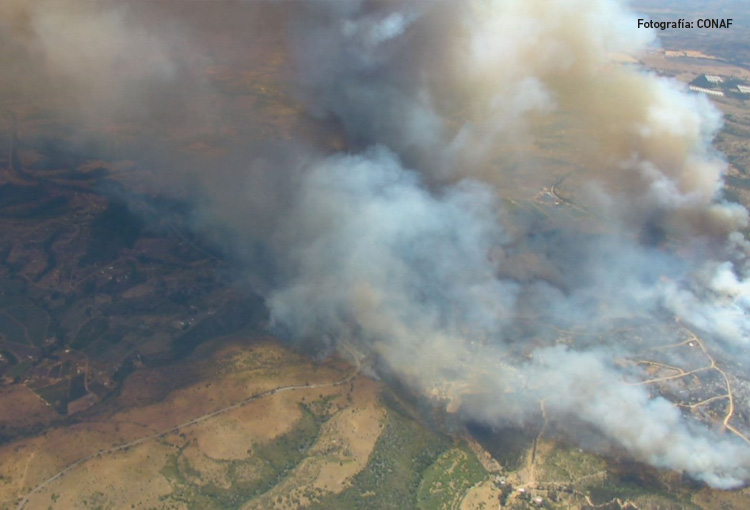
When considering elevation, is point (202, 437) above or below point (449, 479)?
above

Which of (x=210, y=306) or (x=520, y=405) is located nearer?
(x=520, y=405)

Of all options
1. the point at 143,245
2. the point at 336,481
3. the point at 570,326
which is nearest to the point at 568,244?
the point at 570,326

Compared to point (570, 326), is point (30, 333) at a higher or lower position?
higher

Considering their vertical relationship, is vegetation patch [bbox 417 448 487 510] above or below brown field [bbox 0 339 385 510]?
below

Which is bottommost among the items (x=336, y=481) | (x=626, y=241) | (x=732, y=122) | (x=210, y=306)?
(x=732, y=122)

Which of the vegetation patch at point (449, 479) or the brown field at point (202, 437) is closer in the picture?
the brown field at point (202, 437)

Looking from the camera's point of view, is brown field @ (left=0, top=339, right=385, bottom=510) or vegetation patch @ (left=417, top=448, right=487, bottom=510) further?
vegetation patch @ (left=417, top=448, right=487, bottom=510)

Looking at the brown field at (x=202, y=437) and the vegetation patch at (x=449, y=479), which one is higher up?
the brown field at (x=202, y=437)

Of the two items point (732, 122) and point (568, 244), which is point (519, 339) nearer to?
point (568, 244)

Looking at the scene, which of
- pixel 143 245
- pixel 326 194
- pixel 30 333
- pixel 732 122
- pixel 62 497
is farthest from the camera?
pixel 732 122

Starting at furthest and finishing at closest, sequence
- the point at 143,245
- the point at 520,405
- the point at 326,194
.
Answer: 1. the point at 326,194
2. the point at 143,245
3. the point at 520,405

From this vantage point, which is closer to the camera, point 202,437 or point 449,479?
point 449,479
